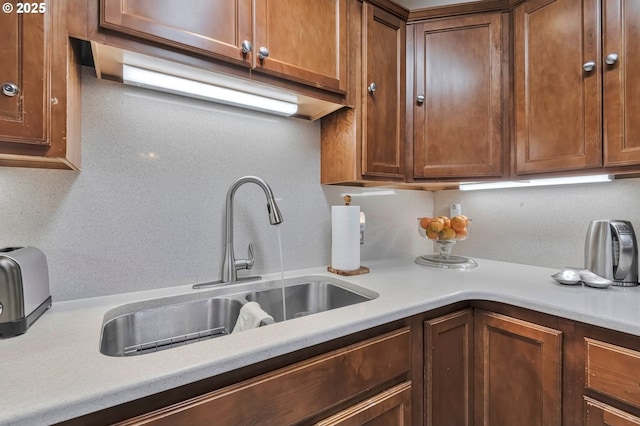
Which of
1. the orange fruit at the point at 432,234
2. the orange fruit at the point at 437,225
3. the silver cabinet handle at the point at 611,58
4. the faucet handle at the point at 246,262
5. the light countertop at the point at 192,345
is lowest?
the light countertop at the point at 192,345

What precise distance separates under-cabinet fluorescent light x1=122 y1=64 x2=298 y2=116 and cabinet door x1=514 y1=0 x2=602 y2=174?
40.7 inches

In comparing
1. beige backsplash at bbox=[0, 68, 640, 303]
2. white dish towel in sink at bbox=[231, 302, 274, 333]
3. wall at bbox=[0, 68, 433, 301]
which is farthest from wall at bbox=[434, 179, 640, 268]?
white dish towel in sink at bbox=[231, 302, 274, 333]

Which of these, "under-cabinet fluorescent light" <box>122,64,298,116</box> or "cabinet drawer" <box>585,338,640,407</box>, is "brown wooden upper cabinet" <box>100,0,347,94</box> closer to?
"under-cabinet fluorescent light" <box>122,64,298,116</box>

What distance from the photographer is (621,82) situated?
42.7 inches

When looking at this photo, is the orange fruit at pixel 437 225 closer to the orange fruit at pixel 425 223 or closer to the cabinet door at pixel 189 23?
the orange fruit at pixel 425 223

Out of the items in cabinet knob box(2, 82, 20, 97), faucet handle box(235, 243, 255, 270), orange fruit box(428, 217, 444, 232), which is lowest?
faucet handle box(235, 243, 255, 270)

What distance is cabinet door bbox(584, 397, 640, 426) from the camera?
82 cm

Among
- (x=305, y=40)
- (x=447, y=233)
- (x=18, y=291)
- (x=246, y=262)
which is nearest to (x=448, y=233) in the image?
(x=447, y=233)

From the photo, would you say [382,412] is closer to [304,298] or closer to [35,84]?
[304,298]

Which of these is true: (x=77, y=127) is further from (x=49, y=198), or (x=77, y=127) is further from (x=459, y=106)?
(x=459, y=106)

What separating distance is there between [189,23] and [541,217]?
178 centimetres

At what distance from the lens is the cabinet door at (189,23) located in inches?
33.5

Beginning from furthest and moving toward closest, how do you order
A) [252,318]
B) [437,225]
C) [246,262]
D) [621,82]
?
[437,225]
[246,262]
[621,82]
[252,318]

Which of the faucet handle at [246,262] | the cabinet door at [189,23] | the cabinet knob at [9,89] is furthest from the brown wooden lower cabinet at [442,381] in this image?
the cabinet door at [189,23]
